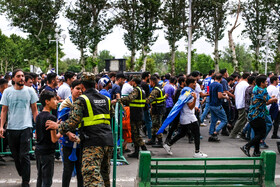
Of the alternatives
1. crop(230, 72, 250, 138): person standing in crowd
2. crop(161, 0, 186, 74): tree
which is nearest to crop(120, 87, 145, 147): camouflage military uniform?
crop(230, 72, 250, 138): person standing in crowd

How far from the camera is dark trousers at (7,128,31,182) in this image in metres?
5.68

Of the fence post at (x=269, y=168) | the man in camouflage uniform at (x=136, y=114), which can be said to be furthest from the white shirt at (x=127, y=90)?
the fence post at (x=269, y=168)

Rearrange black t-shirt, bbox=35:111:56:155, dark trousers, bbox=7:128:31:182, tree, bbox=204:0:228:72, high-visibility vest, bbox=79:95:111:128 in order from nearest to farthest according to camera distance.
Result: high-visibility vest, bbox=79:95:111:128 → black t-shirt, bbox=35:111:56:155 → dark trousers, bbox=7:128:31:182 → tree, bbox=204:0:228:72

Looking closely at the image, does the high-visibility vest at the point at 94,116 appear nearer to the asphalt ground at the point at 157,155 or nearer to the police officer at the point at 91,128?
the police officer at the point at 91,128

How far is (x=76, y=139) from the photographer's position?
437 centimetres

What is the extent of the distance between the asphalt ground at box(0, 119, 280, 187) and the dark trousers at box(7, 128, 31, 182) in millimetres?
490

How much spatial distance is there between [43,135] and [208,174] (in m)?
2.37

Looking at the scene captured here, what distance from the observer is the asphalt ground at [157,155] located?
20.7 feet

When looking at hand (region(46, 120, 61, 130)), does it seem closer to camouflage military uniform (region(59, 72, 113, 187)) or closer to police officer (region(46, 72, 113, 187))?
police officer (region(46, 72, 113, 187))

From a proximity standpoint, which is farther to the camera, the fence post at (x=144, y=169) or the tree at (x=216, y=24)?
the tree at (x=216, y=24)

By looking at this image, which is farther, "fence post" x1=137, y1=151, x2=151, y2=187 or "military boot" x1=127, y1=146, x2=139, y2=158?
"military boot" x1=127, y1=146, x2=139, y2=158

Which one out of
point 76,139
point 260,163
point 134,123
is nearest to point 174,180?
point 260,163

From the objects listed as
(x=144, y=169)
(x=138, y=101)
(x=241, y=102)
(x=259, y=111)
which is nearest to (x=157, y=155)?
(x=138, y=101)

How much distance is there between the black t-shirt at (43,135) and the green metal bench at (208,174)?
1824mm
